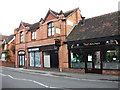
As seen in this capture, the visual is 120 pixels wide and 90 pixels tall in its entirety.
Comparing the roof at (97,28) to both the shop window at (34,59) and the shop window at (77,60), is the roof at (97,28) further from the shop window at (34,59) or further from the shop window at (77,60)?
the shop window at (34,59)

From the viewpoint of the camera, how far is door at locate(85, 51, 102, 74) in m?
16.5

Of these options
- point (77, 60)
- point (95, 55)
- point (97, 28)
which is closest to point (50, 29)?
point (77, 60)

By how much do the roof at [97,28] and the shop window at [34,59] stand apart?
283 inches

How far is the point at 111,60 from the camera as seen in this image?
15695mm

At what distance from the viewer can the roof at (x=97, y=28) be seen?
1652 centimetres

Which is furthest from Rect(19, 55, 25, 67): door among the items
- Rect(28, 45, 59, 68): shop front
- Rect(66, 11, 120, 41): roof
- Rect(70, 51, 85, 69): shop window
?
Rect(70, 51, 85, 69): shop window

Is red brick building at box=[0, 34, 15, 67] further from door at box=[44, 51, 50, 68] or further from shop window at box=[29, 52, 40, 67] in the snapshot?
door at box=[44, 51, 50, 68]

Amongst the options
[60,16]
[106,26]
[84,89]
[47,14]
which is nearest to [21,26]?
[47,14]

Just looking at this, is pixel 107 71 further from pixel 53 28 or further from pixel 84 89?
pixel 53 28

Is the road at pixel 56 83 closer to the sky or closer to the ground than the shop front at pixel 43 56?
closer to the ground

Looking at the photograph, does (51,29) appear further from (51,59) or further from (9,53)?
(9,53)

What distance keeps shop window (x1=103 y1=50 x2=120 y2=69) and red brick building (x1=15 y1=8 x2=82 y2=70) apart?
223 inches

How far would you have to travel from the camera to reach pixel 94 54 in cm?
1688

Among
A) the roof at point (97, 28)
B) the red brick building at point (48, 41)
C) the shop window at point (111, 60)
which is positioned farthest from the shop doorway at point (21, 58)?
the shop window at point (111, 60)
